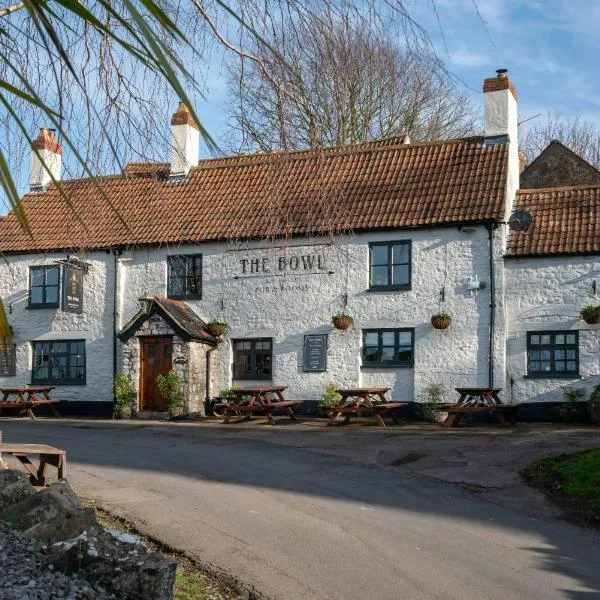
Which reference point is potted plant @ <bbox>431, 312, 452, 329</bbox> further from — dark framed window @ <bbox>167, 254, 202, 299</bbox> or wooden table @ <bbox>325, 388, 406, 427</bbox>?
dark framed window @ <bbox>167, 254, 202, 299</bbox>

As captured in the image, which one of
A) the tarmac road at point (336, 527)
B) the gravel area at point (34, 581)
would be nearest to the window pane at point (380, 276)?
the tarmac road at point (336, 527)

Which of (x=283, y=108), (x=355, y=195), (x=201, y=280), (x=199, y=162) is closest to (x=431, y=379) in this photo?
(x=355, y=195)

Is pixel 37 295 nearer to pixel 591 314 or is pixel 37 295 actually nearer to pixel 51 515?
pixel 591 314

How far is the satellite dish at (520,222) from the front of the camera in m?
23.3

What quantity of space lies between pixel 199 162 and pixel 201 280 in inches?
223

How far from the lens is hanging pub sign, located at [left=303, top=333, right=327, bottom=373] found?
77.9ft

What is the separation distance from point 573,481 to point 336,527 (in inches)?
159

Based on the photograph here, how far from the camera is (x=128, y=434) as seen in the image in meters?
19.3

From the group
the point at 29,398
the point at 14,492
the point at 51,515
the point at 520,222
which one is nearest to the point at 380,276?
the point at 520,222

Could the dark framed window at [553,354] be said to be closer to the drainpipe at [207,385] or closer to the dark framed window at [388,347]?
the dark framed window at [388,347]

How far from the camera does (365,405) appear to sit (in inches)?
878

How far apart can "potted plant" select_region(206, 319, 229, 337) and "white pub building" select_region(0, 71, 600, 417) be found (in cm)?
13

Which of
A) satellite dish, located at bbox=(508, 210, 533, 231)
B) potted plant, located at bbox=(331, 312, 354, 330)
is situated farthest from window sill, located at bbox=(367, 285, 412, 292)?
satellite dish, located at bbox=(508, 210, 533, 231)

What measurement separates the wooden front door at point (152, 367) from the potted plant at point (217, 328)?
1338 mm
